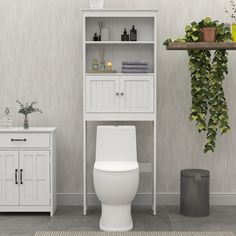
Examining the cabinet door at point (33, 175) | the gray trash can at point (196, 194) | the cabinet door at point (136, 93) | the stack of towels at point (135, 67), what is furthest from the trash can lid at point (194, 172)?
the cabinet door at point (33, 175)

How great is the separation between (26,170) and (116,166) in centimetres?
91

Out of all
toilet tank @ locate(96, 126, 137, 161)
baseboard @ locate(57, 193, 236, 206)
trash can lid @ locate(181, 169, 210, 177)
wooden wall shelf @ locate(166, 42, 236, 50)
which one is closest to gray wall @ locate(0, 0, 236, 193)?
baseboard @ locate(57, 193, 236, 206)

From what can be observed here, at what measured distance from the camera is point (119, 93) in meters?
5.01

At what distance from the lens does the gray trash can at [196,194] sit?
5.03 meters

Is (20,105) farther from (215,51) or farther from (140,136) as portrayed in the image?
(215,51)

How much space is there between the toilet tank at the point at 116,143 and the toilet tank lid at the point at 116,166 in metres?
0.14

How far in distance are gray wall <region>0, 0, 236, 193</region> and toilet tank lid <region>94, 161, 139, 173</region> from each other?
0.61 meters

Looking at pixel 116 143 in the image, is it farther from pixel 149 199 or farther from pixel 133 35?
pixel 133 35

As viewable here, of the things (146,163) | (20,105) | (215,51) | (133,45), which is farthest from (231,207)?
(20,105)

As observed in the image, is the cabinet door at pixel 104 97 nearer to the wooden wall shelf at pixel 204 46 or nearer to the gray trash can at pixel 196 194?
the wooden wall shelf at pixel 204 46

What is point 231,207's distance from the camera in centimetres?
536

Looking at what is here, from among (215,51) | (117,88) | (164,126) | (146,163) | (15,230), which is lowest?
(15,230)

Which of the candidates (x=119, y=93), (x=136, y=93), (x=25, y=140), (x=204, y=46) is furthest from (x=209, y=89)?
(x=25, y=140)

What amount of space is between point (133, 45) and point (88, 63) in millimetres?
480
